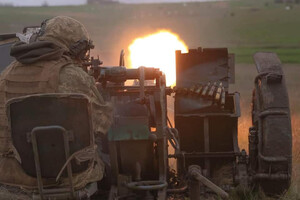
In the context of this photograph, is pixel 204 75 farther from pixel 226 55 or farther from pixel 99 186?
pixel 99 186

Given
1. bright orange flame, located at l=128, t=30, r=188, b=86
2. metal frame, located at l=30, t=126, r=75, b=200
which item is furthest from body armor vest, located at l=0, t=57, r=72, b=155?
bright orange flame, located at l=128, t=30, r=188, b=86

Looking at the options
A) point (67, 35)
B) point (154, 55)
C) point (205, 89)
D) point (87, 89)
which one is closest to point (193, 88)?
point (205, 89)

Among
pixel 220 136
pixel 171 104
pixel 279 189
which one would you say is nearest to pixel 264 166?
pixel 279 189

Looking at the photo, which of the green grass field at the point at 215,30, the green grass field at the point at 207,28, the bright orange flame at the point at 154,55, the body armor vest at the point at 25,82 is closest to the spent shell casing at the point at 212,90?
the body armor vest at the point at 25,82

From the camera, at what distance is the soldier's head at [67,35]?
5.38m

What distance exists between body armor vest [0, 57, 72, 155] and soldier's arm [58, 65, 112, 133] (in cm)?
6

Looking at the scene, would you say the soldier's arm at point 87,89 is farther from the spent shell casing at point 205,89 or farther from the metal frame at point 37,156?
the spent shell casing at point 205,89

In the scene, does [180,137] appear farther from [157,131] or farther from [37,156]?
[37,156]

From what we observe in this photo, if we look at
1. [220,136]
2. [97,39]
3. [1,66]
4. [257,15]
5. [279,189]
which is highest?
[257,15]

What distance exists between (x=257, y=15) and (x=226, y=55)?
7186cm

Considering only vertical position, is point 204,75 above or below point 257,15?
below

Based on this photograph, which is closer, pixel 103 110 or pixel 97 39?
pixel 103 110

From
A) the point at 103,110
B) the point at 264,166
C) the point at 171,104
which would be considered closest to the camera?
the point at 103,110

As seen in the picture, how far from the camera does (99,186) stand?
620cm
